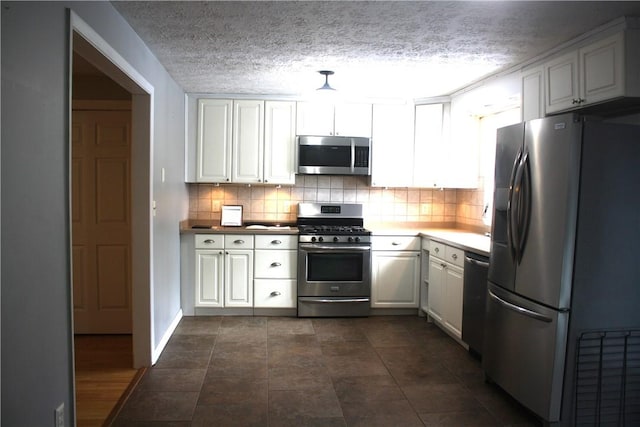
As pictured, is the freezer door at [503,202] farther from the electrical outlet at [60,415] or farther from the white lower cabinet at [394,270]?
the electrical outlet at [60,415]

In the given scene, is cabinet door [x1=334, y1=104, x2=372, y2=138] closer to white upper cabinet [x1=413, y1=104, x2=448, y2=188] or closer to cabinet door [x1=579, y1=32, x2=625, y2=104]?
white upper cabinet [x1=413, y1=104, x2=448, y2=188]

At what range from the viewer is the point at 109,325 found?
4.02 meters

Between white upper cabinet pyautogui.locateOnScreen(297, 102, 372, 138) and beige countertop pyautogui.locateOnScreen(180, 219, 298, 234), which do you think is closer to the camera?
beige countertop pyautogui.locateOnScreen(180, 219, 298, 234)

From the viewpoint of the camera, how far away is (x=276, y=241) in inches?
178

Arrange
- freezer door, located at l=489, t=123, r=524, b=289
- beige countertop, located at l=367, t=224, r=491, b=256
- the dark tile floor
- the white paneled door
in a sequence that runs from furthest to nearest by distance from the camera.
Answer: the white paneled door < beige countertop, located at l=367, t=224, r=491, b=256 < freezer door, located at l=489, t=123, r=524, b=289 < the dark tile floor

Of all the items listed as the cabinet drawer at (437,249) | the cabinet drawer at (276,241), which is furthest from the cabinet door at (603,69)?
the cabinet drawer at (276,241)

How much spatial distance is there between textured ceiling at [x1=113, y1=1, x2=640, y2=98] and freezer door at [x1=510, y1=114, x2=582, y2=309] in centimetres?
61

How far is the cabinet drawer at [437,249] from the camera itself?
13.3ft

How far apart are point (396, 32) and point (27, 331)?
2398 millimetres

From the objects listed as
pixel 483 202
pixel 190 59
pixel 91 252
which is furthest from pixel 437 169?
pixel 91 252

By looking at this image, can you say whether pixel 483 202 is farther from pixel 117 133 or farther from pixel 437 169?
pixel 117 133

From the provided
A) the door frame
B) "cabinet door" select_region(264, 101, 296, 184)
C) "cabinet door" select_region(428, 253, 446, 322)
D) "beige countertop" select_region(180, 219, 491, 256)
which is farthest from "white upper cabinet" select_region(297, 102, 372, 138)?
the door frame

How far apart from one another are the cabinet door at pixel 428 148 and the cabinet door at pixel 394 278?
0.82 metres

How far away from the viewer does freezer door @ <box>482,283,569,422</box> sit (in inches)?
93.6
